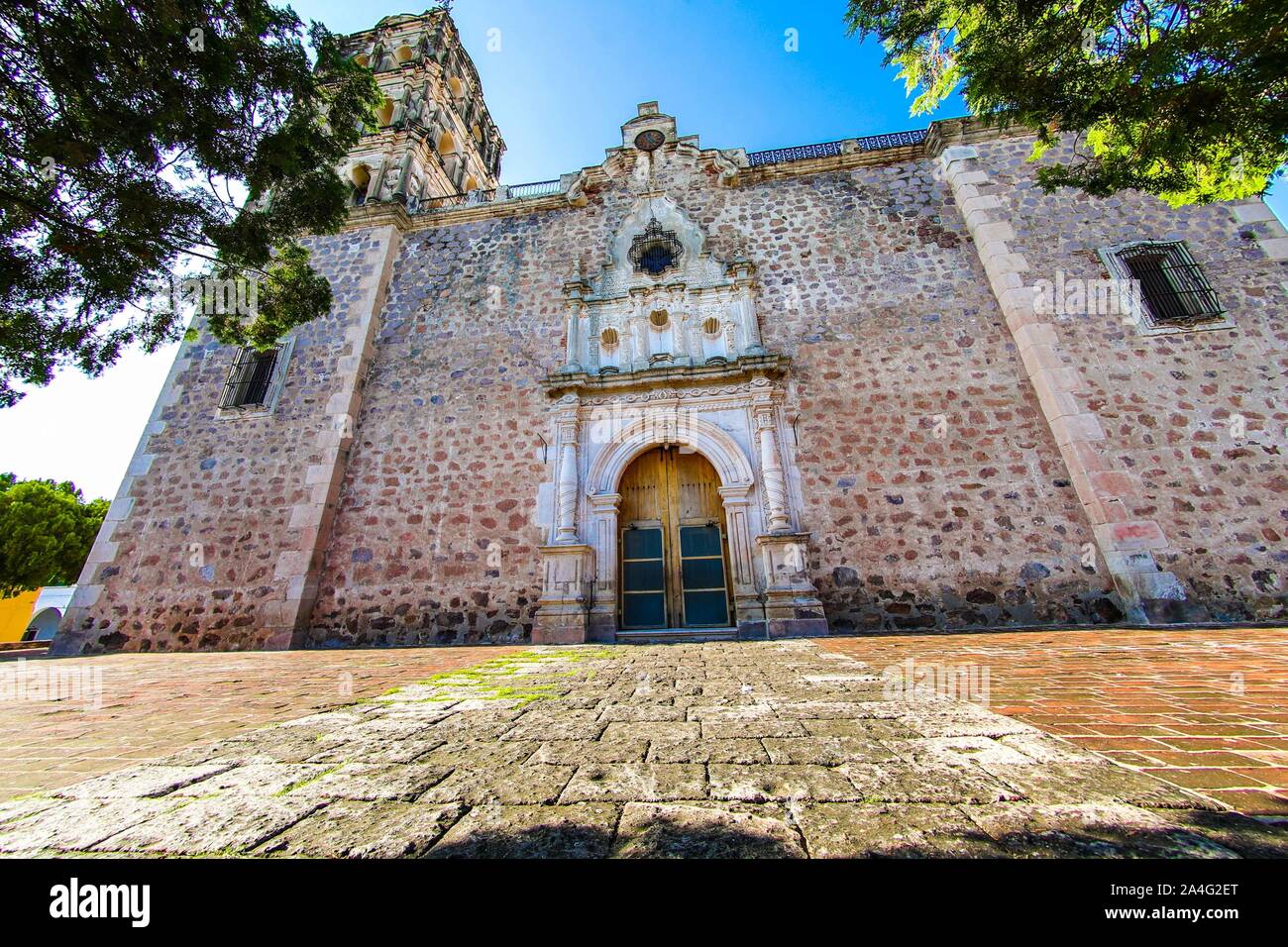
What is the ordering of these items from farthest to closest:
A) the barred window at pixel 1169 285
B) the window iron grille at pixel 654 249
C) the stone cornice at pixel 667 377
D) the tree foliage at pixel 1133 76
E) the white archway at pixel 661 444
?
1. the window iron grille at pixel 654 249
2. the stone cornice at pixel 667 377
3. the white archway at pixel 661 444
4. the barred window at pixel 1169 285
5. the tree foliage at pixel 1133 76

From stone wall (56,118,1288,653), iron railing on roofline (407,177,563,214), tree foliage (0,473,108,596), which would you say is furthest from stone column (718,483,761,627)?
tree foliage (0,473,108,596)

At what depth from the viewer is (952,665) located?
3357 mm

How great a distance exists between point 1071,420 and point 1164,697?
238 inches

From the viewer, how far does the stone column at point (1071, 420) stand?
236 inches

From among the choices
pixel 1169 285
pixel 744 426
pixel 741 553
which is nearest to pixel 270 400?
pixel 744 426

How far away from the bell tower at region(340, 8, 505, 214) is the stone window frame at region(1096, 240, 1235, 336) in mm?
12004

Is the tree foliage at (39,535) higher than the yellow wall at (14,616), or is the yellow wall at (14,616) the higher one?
the tree foliage at (39,535)

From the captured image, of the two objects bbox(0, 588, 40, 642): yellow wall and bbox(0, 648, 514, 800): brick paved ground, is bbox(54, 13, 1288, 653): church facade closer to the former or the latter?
bbox(0, 648, 514, 800): brick paved ground

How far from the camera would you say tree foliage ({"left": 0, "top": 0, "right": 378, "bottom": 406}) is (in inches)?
172

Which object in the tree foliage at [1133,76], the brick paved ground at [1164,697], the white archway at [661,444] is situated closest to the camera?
the brick paved ground at [1164,697]

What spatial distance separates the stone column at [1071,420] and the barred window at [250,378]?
41.9ft

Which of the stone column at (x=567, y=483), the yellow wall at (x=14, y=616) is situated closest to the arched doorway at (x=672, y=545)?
the stone column at (x=567, y=483)

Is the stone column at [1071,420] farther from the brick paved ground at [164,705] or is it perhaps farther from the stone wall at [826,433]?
the brick paved ground at [164,705]

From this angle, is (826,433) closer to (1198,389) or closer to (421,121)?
(1198,389)
